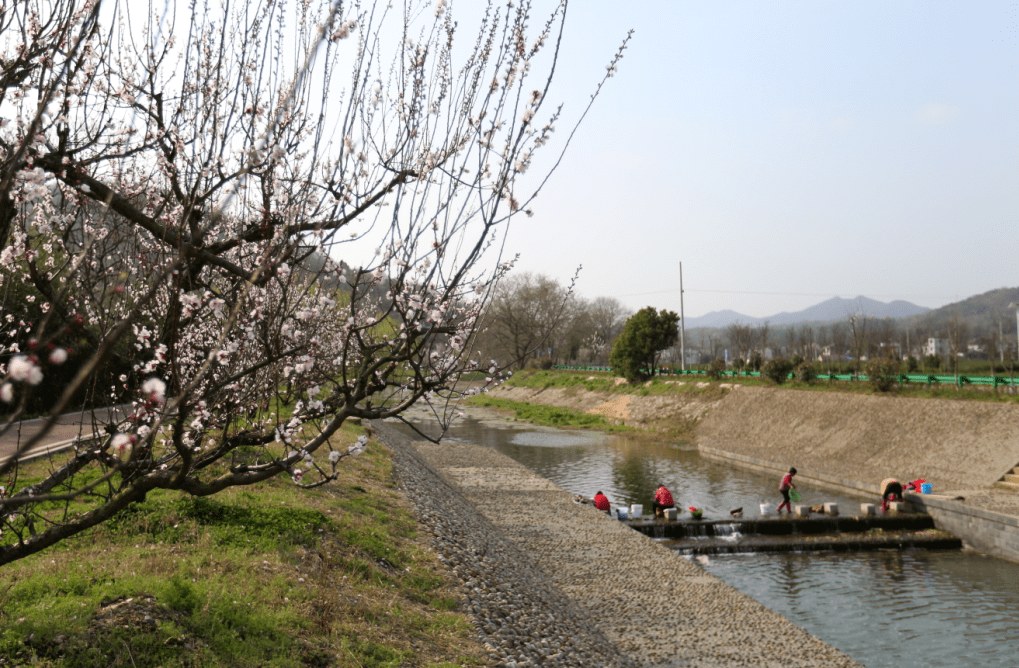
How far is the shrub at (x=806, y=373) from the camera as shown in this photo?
115 feet

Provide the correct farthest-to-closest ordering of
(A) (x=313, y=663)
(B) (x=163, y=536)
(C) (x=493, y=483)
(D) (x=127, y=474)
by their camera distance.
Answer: (C) (x=493, y=483), (B) (x=163, y=536), (A) (x=313, y=663), (D) (x=127, y=474)

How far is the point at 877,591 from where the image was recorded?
1352 centimetres

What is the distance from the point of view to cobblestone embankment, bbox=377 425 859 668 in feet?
30.1

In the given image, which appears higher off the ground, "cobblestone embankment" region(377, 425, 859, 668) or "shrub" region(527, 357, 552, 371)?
"shrub" region(527, 357, 552, 371)

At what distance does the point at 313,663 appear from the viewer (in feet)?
21.4

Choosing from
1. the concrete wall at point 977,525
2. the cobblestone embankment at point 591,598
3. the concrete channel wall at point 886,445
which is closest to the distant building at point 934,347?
the concrete channel wall at point 886,445

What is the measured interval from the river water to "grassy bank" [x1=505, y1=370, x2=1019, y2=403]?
8.98 meters

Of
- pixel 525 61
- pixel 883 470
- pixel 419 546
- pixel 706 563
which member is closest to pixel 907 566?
pixel 706 563

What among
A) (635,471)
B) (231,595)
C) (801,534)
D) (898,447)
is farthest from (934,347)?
(231,595)

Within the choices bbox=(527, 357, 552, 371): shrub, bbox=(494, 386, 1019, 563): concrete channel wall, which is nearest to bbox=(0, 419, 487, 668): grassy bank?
bbox=(494, 386, 1019, 563): concrete channel wall

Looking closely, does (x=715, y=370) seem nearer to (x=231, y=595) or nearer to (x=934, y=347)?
(x=231, y=595)

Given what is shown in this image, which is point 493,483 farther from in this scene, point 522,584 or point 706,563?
point 522,584

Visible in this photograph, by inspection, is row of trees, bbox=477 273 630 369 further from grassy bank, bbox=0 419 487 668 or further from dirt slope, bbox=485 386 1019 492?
grassy bank, bbox=0 419 487 668

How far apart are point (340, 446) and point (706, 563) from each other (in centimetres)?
1085
